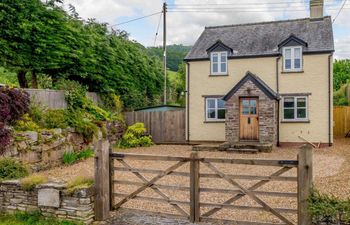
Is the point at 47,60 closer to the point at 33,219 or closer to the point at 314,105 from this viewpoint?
the point at 33,219

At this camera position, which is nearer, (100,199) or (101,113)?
(100,199)

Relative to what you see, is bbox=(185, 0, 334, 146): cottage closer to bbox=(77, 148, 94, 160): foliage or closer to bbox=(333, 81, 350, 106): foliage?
bbox=(77, 148, 94, 160): foliage

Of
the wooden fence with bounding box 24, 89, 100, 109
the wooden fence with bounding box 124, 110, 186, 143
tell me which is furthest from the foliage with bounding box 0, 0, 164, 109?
the wooden fence with bounding box 124, 110, 186, 143

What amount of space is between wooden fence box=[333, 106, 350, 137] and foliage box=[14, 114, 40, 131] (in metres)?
21.0

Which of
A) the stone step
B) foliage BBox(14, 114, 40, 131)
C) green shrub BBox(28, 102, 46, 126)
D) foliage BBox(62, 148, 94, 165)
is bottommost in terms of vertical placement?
the stone step

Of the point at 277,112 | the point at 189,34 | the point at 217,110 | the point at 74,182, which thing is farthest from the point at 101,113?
the point at 189,34

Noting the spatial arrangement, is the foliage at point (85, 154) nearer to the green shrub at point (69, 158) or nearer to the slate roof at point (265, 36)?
the green shrub at point (69, 158)

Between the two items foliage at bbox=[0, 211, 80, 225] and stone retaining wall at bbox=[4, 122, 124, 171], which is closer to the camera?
foliage at bbox=[0, 211, 80, 225]

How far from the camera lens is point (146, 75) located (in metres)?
28.1

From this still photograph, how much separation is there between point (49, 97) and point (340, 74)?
3907cm

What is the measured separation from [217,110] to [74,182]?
15.1 m

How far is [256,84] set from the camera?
18891mm

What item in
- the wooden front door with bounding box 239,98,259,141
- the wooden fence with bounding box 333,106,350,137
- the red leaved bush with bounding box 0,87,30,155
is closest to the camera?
the red leaved bush with bounding box 0,87,30,155

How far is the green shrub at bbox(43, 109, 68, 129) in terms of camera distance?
13750mm
